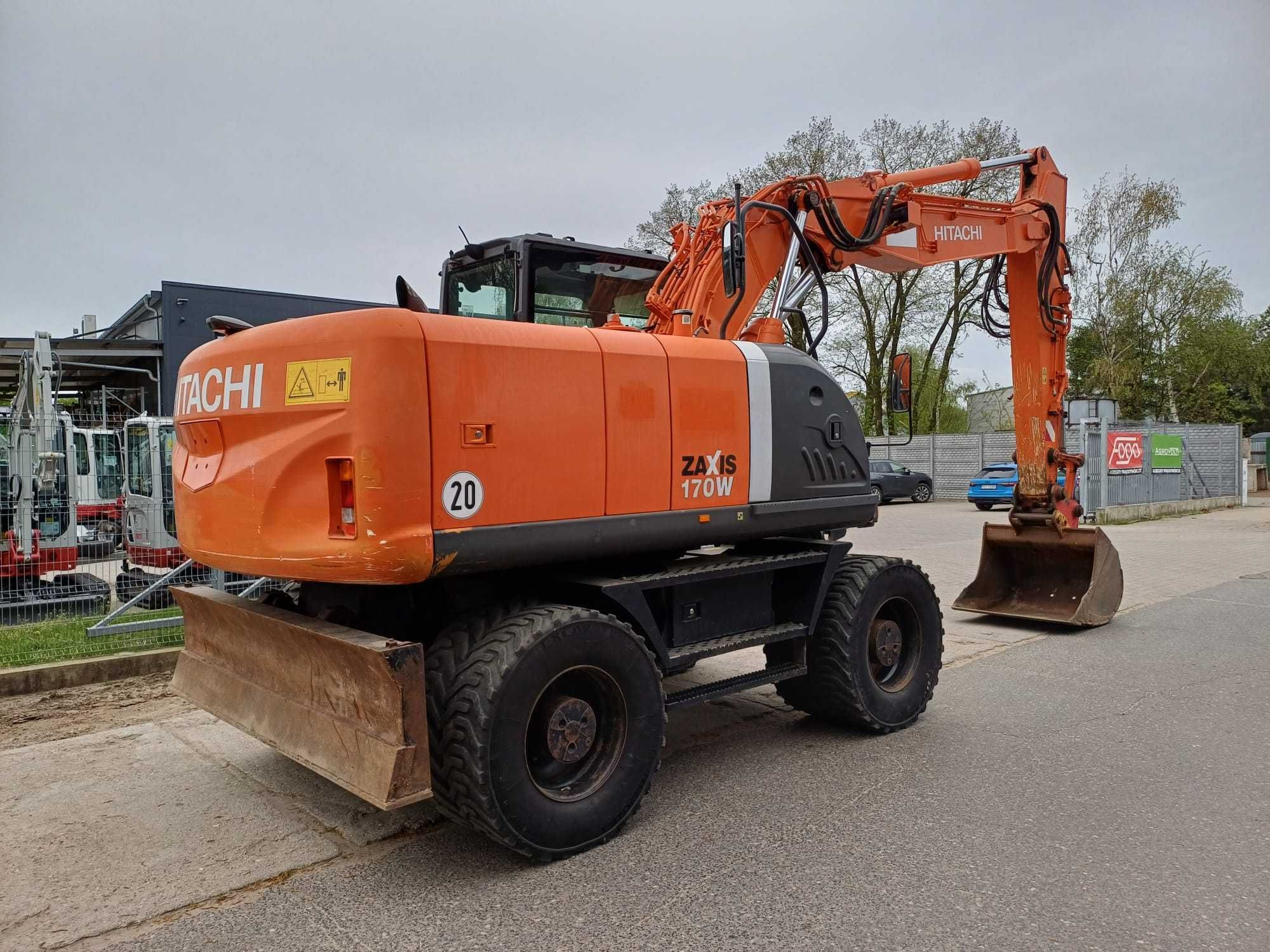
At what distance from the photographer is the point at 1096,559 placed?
829 centimetres

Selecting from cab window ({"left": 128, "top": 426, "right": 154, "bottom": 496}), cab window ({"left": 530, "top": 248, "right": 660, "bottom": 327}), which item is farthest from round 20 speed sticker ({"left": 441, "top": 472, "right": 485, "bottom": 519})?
cab window ({"left": 128, "top": 426, "right": 154, "bottom": 496})

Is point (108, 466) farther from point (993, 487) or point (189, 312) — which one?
point (993, 487)

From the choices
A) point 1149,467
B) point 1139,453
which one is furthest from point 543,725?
point 1149,467

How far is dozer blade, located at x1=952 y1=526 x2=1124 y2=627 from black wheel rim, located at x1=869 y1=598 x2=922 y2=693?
333cm

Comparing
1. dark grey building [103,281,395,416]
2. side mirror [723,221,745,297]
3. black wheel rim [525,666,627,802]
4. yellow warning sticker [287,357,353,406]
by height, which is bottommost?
black wheel rim [525,666,627,802]

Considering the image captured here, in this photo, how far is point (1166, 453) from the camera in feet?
68.3

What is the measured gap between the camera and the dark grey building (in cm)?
1873

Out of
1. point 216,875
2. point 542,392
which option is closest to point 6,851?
point 216,875

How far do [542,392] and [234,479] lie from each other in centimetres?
133

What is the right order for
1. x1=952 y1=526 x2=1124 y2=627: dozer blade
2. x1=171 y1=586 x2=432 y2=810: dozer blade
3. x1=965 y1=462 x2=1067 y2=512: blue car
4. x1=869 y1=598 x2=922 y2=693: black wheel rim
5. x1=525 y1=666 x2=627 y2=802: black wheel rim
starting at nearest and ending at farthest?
x1=171 y1=586 x2=432 y2=810: dozer blade < x1=525 y1=666 x2=627 y2=802: black wheel rim < x1=869 y1=598 x2=922 y2=693: black wheel rim < x1=952 y1=526 x2=1124 y2=627: dozer blade < x1=965 y1=462 x2=1067 y2=512: blue car

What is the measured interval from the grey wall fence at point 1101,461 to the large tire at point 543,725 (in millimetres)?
17623

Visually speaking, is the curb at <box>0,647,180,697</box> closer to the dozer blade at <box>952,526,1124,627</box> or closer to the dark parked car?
the dozer blade at <box>952,526,1124,627</box>

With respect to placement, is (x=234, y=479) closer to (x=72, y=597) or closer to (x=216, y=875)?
(x=216, y=875)

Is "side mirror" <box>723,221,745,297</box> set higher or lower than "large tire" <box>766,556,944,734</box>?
higher
